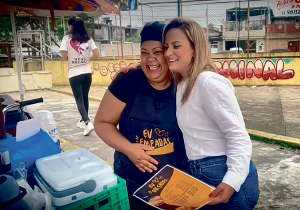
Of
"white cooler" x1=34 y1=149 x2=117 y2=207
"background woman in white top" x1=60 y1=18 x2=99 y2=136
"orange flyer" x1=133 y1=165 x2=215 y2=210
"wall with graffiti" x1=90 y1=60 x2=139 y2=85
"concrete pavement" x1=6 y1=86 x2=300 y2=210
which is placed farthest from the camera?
"wall with graffiti" x1=90 y1=60 x2=139 y2=85

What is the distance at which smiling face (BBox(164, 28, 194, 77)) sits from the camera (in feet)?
5.34

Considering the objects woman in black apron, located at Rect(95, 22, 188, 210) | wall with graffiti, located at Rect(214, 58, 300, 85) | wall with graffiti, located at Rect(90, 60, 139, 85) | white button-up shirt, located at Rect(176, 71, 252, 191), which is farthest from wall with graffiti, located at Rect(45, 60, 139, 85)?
white button-up shirt, located at Rect(176, 71, 252, 191)

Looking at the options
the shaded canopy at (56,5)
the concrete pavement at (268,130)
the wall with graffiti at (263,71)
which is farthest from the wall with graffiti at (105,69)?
the shaded canopy at (56,5)

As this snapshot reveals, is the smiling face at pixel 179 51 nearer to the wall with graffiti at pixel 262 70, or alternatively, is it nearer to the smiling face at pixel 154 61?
the smiling face at pixel 154 61

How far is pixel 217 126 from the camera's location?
1582 mm

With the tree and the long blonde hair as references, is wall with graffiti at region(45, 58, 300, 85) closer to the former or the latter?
the long blonde hair

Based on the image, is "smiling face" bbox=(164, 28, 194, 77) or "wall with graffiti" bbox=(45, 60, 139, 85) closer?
"smiling face" bbox=(164, 28, 194, 77)

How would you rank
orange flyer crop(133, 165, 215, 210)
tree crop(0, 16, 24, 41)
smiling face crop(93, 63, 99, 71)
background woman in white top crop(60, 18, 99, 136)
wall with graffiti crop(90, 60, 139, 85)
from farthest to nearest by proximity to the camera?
tree crop(0, 16, 24, 41)
smiling face crop(93, 63, 99, 71)
wall with graffiti crop(90, 60, 139, 85)
background woman in white top crop(60, 18, 99, 136)
orange flyer crop(133, 165, 215, 210)

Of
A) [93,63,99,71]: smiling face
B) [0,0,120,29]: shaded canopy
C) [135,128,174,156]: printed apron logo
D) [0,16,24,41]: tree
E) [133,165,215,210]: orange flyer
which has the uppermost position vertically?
[0,16,24,41]: tree

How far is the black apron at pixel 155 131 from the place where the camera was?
6.06 ft

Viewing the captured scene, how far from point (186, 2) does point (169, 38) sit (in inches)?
348

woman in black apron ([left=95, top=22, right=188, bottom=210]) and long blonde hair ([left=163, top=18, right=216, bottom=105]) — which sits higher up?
long blonde hair ([left=163, top=18, right=216, bottom=105])

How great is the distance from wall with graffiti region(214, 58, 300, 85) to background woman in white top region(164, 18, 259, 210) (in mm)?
8551

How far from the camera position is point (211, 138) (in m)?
1.59
